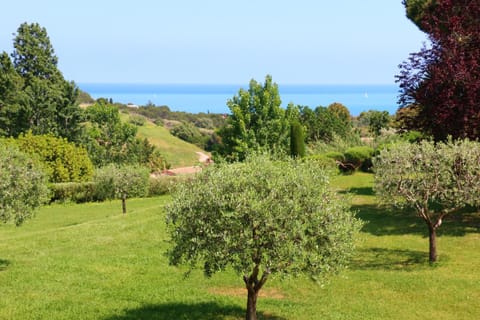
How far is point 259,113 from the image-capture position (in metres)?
53.9

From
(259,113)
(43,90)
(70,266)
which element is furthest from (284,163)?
(43,90)

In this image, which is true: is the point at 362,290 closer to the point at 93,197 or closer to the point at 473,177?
the point at 473,177

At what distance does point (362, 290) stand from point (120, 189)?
29152mm

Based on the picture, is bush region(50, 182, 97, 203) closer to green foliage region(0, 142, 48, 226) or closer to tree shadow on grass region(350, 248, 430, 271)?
green foliage region(0, 142, 48, 226)

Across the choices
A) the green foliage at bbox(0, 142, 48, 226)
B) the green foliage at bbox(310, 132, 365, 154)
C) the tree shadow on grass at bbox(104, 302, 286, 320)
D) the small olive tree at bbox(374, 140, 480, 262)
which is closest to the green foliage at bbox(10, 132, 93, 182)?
the green foliage at bbox(310, 132, 365, 154)

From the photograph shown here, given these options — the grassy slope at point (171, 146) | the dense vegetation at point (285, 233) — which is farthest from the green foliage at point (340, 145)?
the grassy slope at point (171, 146)

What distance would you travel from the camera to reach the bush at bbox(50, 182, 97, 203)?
2248 inches

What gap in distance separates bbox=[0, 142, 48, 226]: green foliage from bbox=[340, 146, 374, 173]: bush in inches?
1382

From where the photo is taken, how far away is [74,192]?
57.8m

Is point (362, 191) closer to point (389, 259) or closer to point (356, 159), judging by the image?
A: point (356, 159)

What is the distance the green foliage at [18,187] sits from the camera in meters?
21.7

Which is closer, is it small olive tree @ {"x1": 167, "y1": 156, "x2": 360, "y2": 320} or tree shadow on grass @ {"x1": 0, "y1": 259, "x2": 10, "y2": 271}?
small olive tree @ {"x1": 167, "y1": 156, "x2": 360, "y2": 320}

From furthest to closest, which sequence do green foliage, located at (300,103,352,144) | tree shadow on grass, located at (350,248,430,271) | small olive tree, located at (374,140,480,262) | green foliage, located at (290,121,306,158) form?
green foliage, located at (300,103,352,144) < green foliage, located at (290,121,306,158) < tree shadow on grass, located at (350,248,430,271) < small olive tree, located at (374,140,480,262)

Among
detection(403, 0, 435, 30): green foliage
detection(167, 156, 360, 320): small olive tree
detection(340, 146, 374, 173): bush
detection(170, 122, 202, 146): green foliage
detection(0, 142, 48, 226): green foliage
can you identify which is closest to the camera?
detection(167, 156, 360, 320): small olive tree
